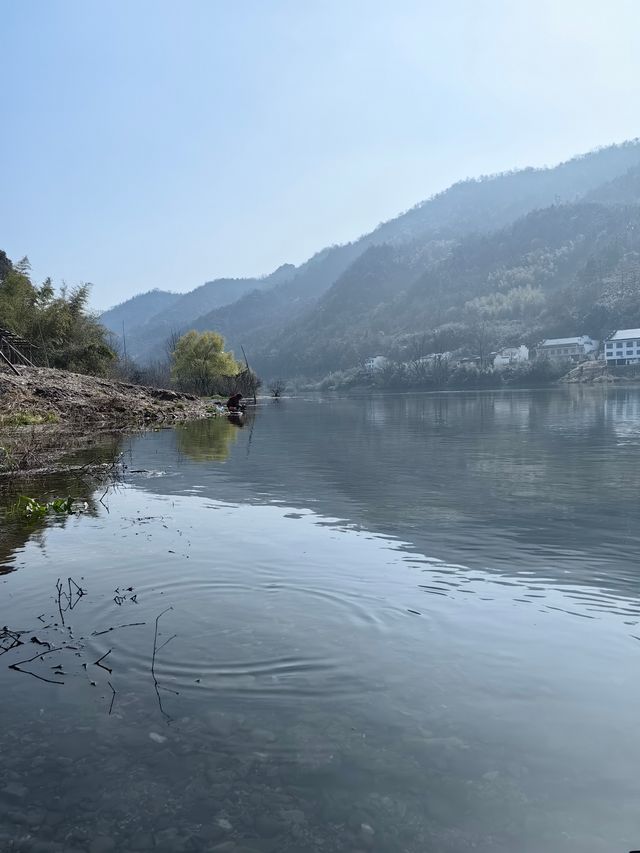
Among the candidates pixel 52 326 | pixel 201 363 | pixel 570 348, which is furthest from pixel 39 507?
pixel 570 348

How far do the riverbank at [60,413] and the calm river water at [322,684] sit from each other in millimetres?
8862

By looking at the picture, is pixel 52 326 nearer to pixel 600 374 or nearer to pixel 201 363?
pixel 201 363

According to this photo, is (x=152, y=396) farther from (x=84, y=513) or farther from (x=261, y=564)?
(x=261, y=564)

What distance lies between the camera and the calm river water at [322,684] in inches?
131

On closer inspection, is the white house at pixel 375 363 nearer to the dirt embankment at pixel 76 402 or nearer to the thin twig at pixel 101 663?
the dirt embankment at pixel 76 402

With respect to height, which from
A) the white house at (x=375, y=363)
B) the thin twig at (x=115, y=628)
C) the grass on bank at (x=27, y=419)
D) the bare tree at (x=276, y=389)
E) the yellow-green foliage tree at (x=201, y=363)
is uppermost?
the white house at (x=375, y=363)

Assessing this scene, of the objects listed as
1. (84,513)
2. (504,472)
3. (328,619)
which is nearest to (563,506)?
(504,472)

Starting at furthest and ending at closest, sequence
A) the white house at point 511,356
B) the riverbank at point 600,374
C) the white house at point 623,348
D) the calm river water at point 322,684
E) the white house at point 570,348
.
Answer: the white house at point 570,348 < the white house at point 511,356 < the white house at point 623,348 < the riverbank at point 600,374 < the calm river water at point 322,684

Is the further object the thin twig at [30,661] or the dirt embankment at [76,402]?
the dirt embankment at [76,402]

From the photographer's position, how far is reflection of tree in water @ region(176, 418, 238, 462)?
20.6 meters

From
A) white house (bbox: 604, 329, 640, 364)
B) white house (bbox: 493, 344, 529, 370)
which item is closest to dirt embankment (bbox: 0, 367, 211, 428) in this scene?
white house (bbox: 493, 344, 529, 370)

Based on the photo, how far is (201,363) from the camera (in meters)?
79.4

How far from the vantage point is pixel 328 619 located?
19.9ft

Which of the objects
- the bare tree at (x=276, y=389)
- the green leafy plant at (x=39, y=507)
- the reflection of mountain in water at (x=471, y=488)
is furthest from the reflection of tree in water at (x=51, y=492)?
the bare tree at (x=276, y=389)
